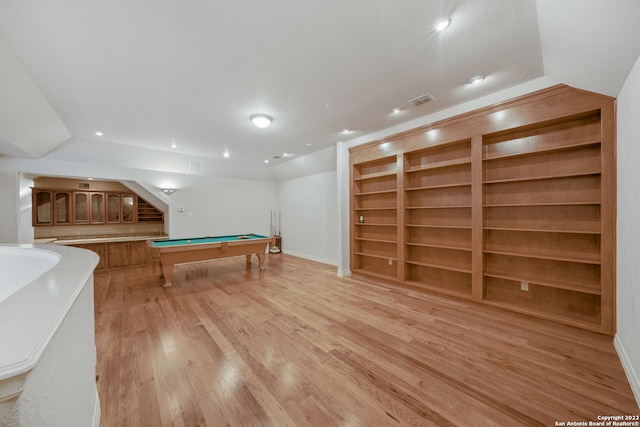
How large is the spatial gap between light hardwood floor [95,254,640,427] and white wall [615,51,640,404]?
0.66 feet

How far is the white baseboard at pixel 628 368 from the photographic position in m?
1.66

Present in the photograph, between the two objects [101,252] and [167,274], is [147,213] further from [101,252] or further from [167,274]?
[167,274]

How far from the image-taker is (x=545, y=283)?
2715 millimetres

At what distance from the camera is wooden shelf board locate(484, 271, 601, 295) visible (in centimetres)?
248

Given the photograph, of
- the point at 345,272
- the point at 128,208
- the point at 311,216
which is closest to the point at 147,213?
the point at 128,208

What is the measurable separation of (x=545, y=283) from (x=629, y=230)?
1022mm

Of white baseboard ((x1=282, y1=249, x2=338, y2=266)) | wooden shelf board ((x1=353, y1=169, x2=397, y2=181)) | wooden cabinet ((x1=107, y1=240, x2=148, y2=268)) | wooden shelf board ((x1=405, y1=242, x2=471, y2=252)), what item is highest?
wooden shelf board ((x1=353, y1=169, x2=397, y2=181))

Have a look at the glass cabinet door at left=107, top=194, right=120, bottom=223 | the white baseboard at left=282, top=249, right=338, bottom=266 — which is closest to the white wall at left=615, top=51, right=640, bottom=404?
the white baseboard at left=282, top=249, right=338, bottom=266

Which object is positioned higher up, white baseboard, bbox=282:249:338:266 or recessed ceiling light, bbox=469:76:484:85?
recessed ceiling light, bbox=469:76:484:85

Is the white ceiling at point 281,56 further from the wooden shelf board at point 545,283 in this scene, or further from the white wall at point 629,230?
the wooden shelf board at point 545,283

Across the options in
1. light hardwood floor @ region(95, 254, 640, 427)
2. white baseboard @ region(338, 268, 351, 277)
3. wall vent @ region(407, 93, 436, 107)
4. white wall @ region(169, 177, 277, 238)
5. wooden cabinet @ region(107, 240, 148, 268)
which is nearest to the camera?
light hardwood floor @ region(95, 254, 640, 427)

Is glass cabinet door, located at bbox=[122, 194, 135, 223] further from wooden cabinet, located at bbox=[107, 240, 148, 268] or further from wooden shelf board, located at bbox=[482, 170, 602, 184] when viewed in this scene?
wooden shelf board, located at bbox=[482, 170, 602, 184]

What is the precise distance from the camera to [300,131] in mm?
4207

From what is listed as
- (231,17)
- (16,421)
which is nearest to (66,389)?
(16,421)
